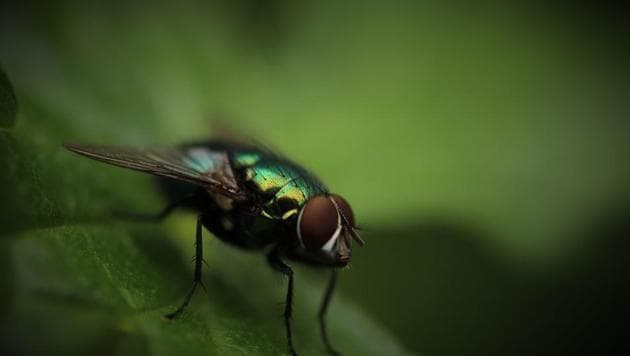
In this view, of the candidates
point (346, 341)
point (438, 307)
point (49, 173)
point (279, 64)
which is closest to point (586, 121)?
point (438, 307)

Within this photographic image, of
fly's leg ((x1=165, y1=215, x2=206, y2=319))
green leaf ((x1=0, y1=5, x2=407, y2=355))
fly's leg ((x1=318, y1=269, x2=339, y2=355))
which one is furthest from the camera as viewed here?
fly's leg ((x1=318, y1=269, x2=339, y2=355))

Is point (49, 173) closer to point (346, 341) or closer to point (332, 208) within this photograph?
point (332, 208)

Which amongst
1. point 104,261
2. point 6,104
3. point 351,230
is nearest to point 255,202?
point 351,230

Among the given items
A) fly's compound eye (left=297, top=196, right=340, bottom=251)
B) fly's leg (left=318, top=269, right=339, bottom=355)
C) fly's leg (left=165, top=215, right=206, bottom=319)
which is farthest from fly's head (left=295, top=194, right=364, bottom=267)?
fly's leg (left=165, top=215, right=206, bottom=319)

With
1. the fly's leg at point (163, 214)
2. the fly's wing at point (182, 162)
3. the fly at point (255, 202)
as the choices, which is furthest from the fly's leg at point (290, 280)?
the fly's leg at point (163, 214)

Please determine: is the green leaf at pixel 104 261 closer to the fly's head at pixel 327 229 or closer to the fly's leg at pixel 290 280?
the fly's leg at pixel 290 280

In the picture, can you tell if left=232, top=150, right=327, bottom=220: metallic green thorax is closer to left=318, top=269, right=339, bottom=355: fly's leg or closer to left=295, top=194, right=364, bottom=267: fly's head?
left=295, top=194, right=364, bottom=267: fly's head

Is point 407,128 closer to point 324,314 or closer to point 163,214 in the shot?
point 324,314
